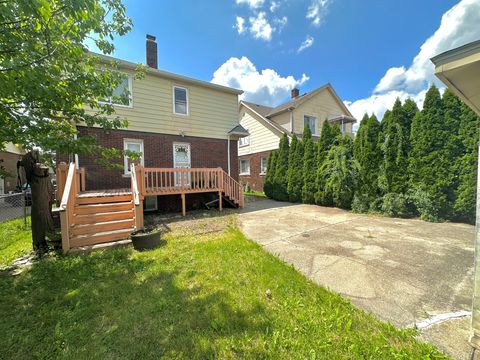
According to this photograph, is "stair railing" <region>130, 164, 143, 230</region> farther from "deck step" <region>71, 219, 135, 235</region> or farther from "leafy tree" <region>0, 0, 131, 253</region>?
"leafy tree" <region>0, 0, 131, 253</region>

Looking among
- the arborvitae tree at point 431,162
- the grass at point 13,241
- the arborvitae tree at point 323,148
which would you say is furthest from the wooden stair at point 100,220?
the arborvitae tree at point 431,162

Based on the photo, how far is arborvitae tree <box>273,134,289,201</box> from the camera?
1242 centimetres

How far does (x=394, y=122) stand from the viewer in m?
7.69

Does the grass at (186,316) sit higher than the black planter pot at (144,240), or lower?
lower

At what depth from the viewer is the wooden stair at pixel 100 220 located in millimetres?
4945

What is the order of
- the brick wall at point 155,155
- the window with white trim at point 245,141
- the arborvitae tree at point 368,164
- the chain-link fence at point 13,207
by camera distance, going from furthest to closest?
the window with white trim at point 245,141 → the chain-link fence at point 13,207 → the arborvitae tree at point 368,164 → the brick wall at point 155,155

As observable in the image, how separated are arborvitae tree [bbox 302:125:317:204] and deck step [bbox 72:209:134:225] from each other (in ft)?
27.6

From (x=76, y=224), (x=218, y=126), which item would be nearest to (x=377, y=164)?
(x=218, y=126)

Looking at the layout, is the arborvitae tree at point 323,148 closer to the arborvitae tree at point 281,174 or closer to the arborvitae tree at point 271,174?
the arborvitae tree at point 281,174

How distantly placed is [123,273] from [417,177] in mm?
9193

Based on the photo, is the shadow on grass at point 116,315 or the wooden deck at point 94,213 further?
the wooden deck at point 94,213

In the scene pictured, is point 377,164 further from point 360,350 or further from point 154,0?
point 154,0

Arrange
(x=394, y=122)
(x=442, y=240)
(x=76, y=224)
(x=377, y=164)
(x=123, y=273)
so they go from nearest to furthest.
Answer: (x=123, y=273) → (x=442, y=240) → (x=76, y=224) → (x=394, y=122) → (x=377, y=164)

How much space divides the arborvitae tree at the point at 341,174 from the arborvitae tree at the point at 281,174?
2.87 m
